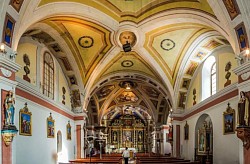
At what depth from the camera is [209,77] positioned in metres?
15.8

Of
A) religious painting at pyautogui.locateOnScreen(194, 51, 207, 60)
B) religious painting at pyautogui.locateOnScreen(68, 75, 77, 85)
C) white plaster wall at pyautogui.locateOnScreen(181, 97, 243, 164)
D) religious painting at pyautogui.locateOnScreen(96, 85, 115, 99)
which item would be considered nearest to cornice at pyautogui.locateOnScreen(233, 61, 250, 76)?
white plaster wall at pyautogui.locateOnScreen(181, 97, 243, 164)

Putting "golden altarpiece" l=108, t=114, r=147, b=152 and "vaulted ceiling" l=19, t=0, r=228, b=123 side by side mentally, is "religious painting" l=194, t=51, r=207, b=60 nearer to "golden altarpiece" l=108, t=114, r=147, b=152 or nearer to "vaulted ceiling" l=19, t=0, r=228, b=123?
"vaulted ceiling" l=19, t=0, r=228, b=123

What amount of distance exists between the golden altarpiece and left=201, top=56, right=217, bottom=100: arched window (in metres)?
23.0

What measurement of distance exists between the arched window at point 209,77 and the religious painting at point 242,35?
574 cm

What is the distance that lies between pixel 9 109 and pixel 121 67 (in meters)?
12.6

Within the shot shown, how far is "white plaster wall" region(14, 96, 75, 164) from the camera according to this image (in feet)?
35.8

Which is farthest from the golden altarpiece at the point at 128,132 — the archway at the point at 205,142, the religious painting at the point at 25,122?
the religious painting at the point at 25,122

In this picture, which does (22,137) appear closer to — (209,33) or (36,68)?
(36,68)

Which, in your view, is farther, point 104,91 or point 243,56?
point 104,91

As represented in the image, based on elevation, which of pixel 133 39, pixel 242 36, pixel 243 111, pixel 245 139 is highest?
Answer: pixel 133 39

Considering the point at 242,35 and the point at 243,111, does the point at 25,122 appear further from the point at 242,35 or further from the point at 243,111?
the point at 242,35

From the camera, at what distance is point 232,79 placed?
1227 cm

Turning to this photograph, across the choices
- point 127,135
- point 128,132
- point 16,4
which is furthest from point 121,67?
point 127,135

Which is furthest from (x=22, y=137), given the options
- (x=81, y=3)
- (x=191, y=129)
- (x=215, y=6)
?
(x=191, y=129)
